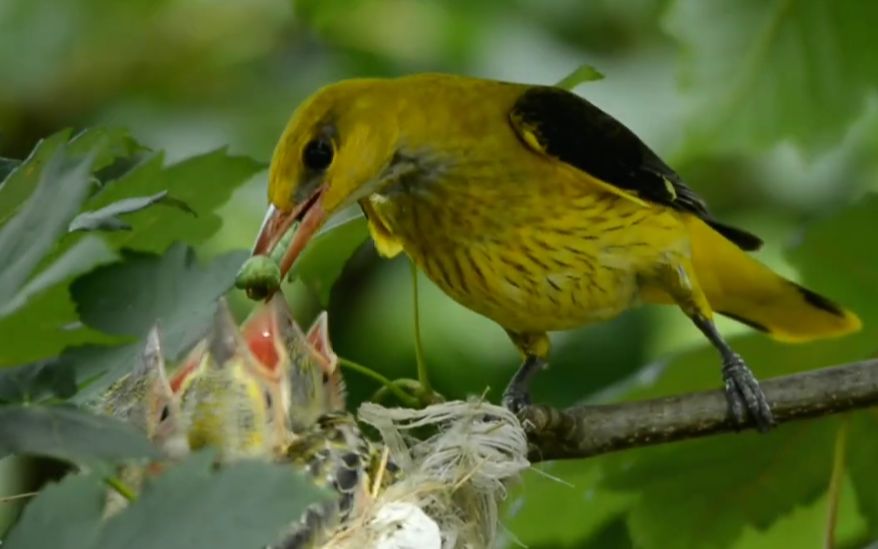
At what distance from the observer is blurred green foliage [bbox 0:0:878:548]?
1.01 m

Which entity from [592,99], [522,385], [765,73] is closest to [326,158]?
[522,385]

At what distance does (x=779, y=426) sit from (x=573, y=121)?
42 centimetres

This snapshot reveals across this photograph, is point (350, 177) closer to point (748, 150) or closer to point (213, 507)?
point (748, 150)

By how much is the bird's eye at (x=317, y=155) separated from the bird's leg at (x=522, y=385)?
1.12ft

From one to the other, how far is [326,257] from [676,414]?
355mm

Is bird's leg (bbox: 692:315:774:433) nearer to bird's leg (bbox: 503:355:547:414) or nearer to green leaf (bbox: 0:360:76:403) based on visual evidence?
bird's leg (bbox: 503:355:547:414)

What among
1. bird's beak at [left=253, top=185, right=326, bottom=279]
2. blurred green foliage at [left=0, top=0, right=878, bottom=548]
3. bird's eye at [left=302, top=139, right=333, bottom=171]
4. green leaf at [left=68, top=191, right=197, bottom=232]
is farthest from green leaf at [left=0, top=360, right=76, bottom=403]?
bird's eye at [left=302, top=139, right=333, bottom=171]

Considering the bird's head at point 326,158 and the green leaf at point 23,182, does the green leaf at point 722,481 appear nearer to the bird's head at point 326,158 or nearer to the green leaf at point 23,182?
the bird's head at point 326,158

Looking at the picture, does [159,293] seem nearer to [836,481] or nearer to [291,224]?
[291,224]

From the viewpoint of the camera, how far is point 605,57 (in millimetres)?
2812

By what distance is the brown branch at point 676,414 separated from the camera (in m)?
1.31

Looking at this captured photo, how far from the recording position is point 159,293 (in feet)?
2.62


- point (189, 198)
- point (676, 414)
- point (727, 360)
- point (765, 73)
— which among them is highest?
point (189, 198)

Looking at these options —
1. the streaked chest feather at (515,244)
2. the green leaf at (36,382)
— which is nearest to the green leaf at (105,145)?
the green leaf at (36,382)
